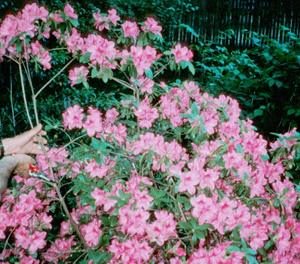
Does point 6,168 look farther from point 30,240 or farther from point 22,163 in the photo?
point 30,240

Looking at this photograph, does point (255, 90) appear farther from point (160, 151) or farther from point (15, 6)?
point (15, 6)

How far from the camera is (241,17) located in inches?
323

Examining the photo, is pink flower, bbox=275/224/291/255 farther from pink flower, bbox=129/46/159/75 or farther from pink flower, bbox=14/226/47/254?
pink flower, bbox=14/226/47/254

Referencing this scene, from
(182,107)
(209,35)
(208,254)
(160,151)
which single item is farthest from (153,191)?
(209,35)

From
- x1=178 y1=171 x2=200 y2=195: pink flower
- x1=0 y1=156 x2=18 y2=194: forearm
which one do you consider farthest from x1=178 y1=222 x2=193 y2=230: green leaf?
x1=0 y1=156 x2=18 y2=194: forearm

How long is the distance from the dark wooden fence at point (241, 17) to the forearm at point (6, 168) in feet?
21.5

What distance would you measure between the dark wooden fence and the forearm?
6.56 m

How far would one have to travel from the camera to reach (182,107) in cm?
202

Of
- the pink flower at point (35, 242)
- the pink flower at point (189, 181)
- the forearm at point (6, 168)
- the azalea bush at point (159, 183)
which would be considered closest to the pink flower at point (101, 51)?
the azalea bush at point (159, 183)

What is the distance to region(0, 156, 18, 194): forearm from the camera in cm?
143

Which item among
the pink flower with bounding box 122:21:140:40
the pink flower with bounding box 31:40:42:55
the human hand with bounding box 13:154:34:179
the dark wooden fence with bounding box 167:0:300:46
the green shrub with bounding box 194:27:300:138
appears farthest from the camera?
the dark wooden fence with bounding box 167:0:300:46

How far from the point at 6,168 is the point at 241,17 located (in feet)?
25.8

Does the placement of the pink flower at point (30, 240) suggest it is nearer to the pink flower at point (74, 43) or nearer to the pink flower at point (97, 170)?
the pink flower at point (97, 170)

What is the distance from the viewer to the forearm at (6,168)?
143cm
